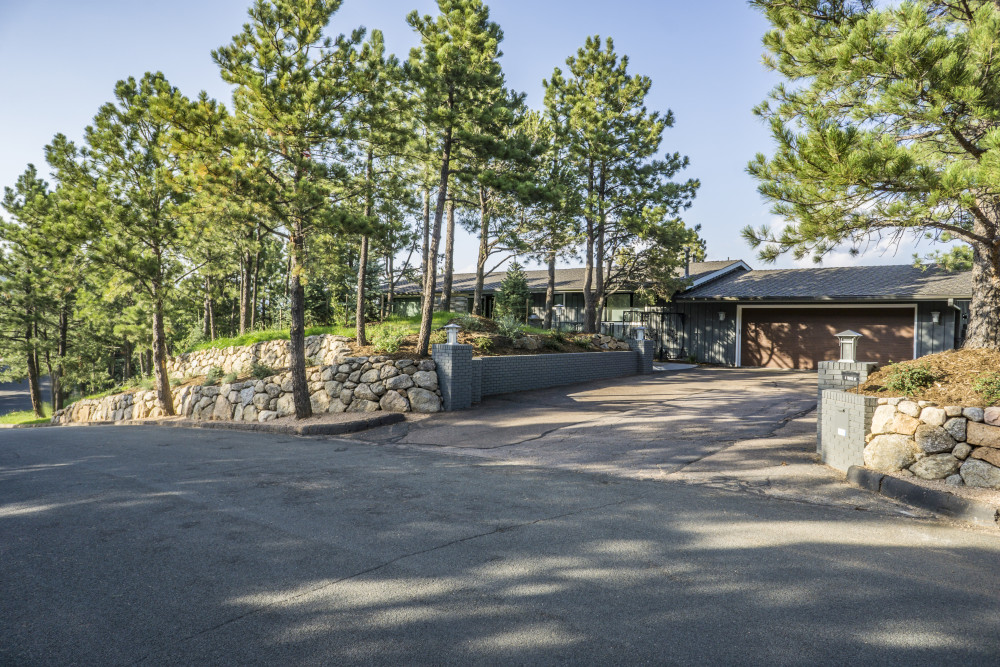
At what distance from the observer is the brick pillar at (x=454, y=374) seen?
11461 millimetres

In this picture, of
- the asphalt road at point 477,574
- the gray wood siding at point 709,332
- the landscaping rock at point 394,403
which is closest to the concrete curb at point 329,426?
the landscaping rock at point 394,403

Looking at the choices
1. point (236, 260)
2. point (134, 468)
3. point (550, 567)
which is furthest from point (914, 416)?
point (236, 260)

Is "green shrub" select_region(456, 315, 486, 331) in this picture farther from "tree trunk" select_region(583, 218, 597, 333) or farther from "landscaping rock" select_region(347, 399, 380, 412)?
"tree trunk" select_region(583, 218, 597, 333)

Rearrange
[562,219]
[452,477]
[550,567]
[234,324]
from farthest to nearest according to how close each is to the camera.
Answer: [234,324] < [562,219] < [452,477] < [550,567]

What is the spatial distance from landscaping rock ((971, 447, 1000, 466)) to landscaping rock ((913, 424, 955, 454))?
182mm

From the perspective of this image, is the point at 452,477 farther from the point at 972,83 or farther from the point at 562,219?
the point at 562,219

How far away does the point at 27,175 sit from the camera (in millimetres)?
22797

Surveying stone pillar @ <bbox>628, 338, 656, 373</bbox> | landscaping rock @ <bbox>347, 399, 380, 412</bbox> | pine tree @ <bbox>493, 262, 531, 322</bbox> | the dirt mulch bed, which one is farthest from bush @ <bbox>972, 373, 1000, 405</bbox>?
pine tree @ <bbox>493, 262, 531, 322</bbox>

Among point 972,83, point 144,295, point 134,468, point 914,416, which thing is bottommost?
point 134,468

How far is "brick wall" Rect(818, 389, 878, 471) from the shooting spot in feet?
20.3

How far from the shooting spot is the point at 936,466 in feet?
18.3

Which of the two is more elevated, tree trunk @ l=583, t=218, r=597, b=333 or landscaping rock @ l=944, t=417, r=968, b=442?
tree trunk @ l=583, t=218, r=597, b=333

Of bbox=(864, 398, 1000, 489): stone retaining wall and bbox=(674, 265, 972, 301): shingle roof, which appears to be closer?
bbox=(864, 398, 1000, 489): stone retaining wall

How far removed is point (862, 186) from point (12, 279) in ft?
96.5
